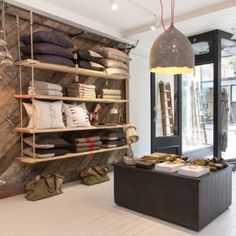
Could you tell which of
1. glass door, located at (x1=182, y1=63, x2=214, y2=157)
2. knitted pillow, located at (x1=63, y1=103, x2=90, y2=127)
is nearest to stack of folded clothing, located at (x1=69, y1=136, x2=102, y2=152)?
knitted pillow, located at (x1=63, y1=103, x2=90, y2=127)

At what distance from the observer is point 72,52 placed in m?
3.83

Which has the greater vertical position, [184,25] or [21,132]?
[184,25]

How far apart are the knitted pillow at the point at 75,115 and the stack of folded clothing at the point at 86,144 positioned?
0.83 feet

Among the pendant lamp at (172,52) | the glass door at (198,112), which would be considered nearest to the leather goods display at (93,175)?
the pendant lamp at (172,52)

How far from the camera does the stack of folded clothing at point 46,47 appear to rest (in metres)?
3.35

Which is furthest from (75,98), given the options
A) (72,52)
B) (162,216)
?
(162,216)

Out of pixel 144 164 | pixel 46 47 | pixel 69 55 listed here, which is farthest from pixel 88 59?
pixel 144 164

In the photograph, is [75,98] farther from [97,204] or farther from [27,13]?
[97,204]

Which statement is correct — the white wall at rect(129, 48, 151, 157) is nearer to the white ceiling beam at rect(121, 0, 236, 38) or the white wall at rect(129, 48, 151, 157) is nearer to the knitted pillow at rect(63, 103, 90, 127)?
the white ceiling beam at rect(121, 0, 236, 38)

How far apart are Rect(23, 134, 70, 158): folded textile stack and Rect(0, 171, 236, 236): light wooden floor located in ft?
1.96

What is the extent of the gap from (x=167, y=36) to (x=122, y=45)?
2.60m

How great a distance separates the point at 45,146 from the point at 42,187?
0.56 meters

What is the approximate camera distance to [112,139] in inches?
172

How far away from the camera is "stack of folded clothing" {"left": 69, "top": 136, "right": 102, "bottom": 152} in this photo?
3830mm
